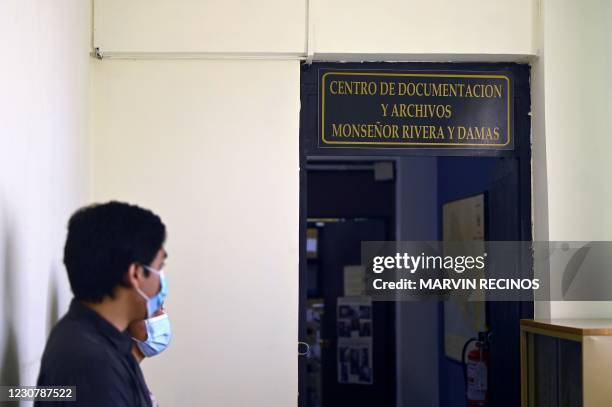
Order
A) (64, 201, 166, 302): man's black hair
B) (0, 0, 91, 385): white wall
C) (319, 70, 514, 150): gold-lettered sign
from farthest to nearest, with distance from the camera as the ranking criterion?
(319, 70, 514, 150): gold-lettered sign → (0, 0, 91, 385): white wall → (64, 201, 166, 302): man's black hair

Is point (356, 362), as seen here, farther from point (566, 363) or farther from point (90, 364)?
point (90, 364)

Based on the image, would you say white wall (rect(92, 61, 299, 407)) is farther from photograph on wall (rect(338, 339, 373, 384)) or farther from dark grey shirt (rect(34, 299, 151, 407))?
photograph on wall (rect(338, 339, 373, 384))

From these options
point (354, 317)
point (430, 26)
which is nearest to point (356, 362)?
point (354, 317)

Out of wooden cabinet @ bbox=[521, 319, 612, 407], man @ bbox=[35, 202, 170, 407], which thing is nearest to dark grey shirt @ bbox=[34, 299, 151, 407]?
man @ bbox=[35, 202, 170, 407]

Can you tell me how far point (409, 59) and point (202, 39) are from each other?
115 centimetres

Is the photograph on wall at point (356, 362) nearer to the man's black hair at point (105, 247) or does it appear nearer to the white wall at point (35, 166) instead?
the white wall at point (35, 166)

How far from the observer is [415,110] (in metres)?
4.52

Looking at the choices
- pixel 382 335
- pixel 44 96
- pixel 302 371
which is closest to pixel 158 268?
pixel 44 96

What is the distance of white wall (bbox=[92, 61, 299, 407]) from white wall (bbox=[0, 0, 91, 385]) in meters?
0.37

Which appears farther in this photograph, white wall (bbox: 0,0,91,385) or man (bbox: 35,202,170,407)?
white wall (bbox: 0,0,91,385)

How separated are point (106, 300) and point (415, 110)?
2537mm

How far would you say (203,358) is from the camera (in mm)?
4215

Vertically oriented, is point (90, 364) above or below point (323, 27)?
below

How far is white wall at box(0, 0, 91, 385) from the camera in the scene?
2789mm
